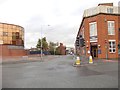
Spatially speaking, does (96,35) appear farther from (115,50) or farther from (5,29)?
(5,29)

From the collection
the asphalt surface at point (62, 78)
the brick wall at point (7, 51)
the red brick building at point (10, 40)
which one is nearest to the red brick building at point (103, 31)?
the brick wall at point (7, 51)

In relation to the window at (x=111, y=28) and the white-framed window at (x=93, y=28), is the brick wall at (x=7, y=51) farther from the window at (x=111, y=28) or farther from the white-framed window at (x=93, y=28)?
the window at (x=111, y=28)

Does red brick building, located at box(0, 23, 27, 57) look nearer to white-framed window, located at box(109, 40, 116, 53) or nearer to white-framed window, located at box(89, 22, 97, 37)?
white-framed window, located at box(89, 22, 97, 37)

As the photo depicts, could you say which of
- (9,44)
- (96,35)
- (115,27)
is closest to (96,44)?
(96,35)

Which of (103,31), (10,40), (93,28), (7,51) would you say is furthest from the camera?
(10,40)

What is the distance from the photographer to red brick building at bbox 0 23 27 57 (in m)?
72.3

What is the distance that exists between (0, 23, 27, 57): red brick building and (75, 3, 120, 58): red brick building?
2907cm

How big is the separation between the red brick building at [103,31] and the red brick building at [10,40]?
2907 centimetres

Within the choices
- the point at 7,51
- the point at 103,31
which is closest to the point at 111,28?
the point at 103,31

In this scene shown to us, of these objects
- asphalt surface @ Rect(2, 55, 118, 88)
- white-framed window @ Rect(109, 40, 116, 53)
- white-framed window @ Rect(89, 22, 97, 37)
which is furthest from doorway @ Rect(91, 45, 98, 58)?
asphalt surface @ Rect(2, 55, 118, 88)

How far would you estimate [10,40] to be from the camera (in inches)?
3039

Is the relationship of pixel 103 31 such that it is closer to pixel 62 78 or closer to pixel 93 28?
pixel 93 28

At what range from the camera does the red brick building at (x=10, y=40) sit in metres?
72.3

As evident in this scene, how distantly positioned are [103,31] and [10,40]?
1436 inches
